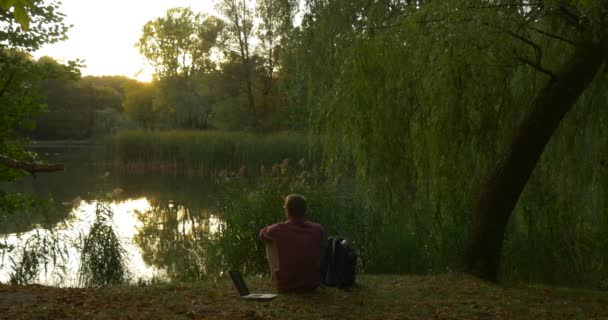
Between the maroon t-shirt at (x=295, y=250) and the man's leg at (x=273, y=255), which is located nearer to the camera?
the maroon t-shirt at (x=295, y=250)

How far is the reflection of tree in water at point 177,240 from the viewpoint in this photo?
9.43m

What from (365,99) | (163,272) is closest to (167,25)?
(163,272)

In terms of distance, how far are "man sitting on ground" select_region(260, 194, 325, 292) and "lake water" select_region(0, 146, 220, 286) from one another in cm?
386

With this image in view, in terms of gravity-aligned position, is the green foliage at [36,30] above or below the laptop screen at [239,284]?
above

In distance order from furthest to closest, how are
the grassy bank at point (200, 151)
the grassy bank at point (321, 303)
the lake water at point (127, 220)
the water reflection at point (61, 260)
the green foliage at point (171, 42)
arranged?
the green foliage at point (171, 42), the grassy bank at point (200, 151), the lake water at point (127, 220), the water reflection at point (61, 260), the grassy bank at point (321, 303)

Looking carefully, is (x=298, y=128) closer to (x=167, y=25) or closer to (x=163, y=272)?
(x=163, y=272)

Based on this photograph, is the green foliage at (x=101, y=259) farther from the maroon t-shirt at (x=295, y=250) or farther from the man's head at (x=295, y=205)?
the man's head at (x=295, y=205)

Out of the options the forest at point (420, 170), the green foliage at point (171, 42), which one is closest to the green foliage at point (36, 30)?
the forest at point (420, 170)

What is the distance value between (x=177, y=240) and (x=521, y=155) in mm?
8017

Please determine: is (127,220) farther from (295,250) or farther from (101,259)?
(295,250)

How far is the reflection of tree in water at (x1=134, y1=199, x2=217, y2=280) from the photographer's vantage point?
30.9 ft

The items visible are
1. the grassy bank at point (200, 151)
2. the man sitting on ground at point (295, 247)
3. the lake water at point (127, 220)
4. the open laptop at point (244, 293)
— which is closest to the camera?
the open laptop at point (244, 293)

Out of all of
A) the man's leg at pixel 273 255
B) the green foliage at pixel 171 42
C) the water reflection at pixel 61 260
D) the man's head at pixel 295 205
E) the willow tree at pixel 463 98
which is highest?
the green foliage at pixel 171 42

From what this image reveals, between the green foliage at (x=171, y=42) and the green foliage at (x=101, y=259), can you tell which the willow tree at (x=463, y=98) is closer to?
the green foliage at (x=101, y=259)
